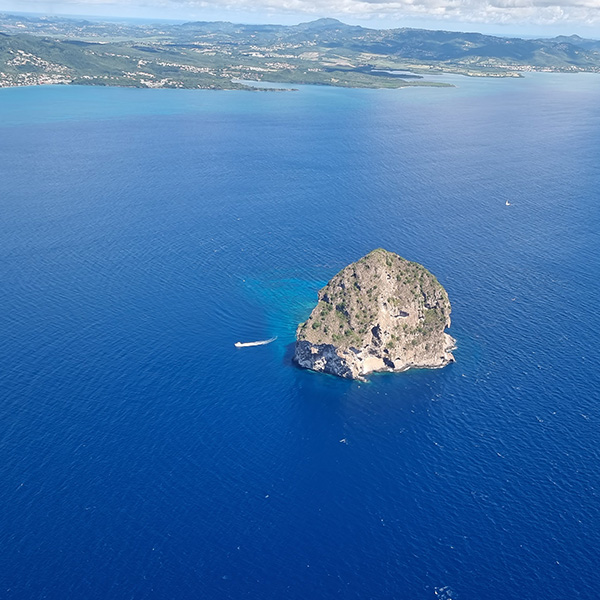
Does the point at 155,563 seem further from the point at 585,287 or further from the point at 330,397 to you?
the point at 585,287

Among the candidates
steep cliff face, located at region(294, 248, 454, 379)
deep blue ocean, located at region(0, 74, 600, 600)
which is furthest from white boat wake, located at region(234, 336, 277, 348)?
steep cliff face, located at region(294, 248, 454, 379)

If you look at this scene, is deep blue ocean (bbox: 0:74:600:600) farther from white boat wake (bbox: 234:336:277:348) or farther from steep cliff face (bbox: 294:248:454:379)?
steep cliff face (bbox: 294:248:454:379)

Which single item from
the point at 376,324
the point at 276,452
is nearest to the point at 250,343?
the point at 376,324

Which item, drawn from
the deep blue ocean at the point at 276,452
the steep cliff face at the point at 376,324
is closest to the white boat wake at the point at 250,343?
the deep blue ocean at the point at 276,452


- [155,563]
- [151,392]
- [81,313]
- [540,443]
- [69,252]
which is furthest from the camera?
[69,252]

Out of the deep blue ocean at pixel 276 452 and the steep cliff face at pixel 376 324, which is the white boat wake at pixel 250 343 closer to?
the deep blue ocean at pixel 276 452

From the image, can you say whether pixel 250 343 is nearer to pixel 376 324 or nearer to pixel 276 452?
pixel 376 324

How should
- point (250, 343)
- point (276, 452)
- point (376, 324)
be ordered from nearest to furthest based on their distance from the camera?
point (276, 452), point (376, 324), point (250, 343)

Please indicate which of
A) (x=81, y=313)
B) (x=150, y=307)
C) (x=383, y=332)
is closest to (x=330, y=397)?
(x=383, y=332)
